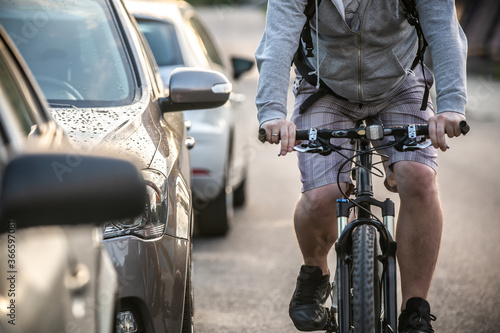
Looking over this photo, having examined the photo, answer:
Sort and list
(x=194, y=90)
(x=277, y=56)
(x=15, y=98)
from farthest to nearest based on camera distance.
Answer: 1. (x=194, y=90)
2. (x=277, y=56)
3. (x=15, y=98)

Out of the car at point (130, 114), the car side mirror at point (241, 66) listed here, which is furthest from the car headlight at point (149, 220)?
the car side mirror at point (241, 66)

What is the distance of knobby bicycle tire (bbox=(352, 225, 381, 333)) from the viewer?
10.3 feet

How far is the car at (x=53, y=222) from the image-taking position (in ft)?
5.29

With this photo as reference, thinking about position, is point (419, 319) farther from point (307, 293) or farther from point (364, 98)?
point (364, 98)

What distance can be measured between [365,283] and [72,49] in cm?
200

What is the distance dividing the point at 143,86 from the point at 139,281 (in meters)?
1.35

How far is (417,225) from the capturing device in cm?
361

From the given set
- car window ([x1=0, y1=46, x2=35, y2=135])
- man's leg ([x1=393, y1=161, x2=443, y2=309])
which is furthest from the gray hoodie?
car window ([x1=0, y1=46, x2=35, y2=135])

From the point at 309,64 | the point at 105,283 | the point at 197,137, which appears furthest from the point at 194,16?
the point at 105,283

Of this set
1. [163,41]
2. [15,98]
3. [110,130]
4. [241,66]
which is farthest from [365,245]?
[241,66]

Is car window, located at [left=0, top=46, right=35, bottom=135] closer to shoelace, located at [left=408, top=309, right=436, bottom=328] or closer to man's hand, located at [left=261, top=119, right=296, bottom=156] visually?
man's hand, located at [left=261, top=119, right=296, bottom=156]

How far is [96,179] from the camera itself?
1.69 meters

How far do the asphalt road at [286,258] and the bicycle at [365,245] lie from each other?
1601 millimetres

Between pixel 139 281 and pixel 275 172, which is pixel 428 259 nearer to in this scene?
pixel 139 281
